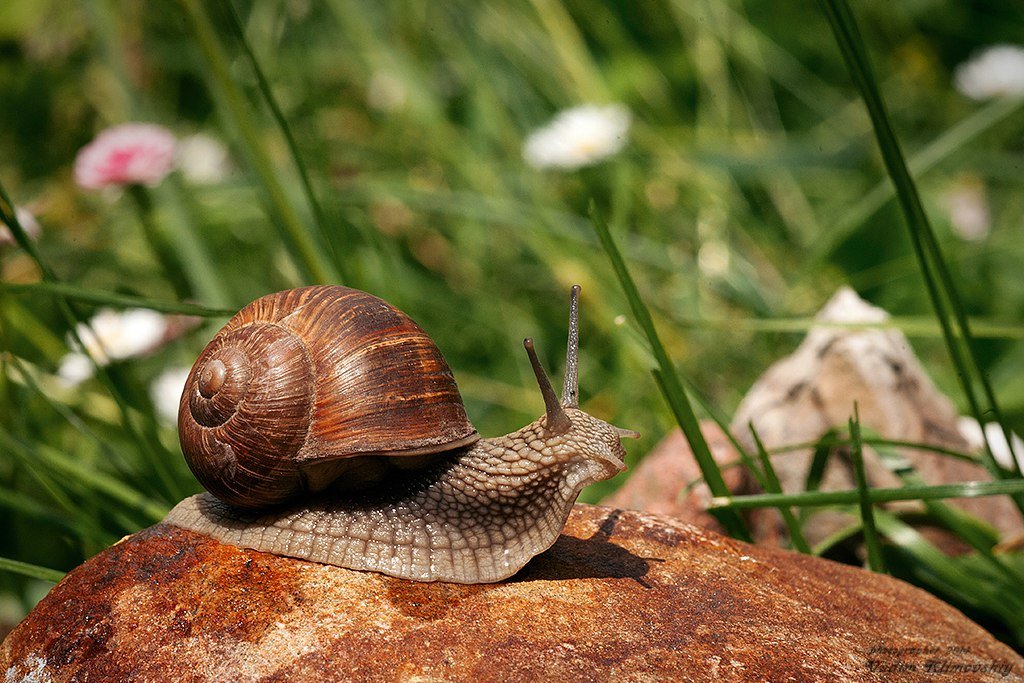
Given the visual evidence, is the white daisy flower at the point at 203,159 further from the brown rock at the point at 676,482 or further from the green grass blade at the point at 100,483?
the brown rock at the point at 676,482

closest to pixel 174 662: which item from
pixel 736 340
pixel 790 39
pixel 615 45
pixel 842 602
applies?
pixel 842 602

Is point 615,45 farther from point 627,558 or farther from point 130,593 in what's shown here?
point 130,593

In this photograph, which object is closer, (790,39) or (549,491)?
(549,491)

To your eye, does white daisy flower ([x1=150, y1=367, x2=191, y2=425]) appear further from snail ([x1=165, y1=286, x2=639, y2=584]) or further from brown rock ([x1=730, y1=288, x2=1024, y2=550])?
brown rock ([x1=730, y1=288, x2=1024, y2=550])

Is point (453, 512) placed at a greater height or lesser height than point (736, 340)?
greater

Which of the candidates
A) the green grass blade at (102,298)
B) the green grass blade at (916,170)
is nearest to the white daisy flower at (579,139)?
the green grass blade at (916,170)

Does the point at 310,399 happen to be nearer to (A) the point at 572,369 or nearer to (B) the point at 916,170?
(A) the point at 572,369

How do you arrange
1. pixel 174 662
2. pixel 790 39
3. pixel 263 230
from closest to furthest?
pixel 174 662
pixel 263 230
pixel 790 39
